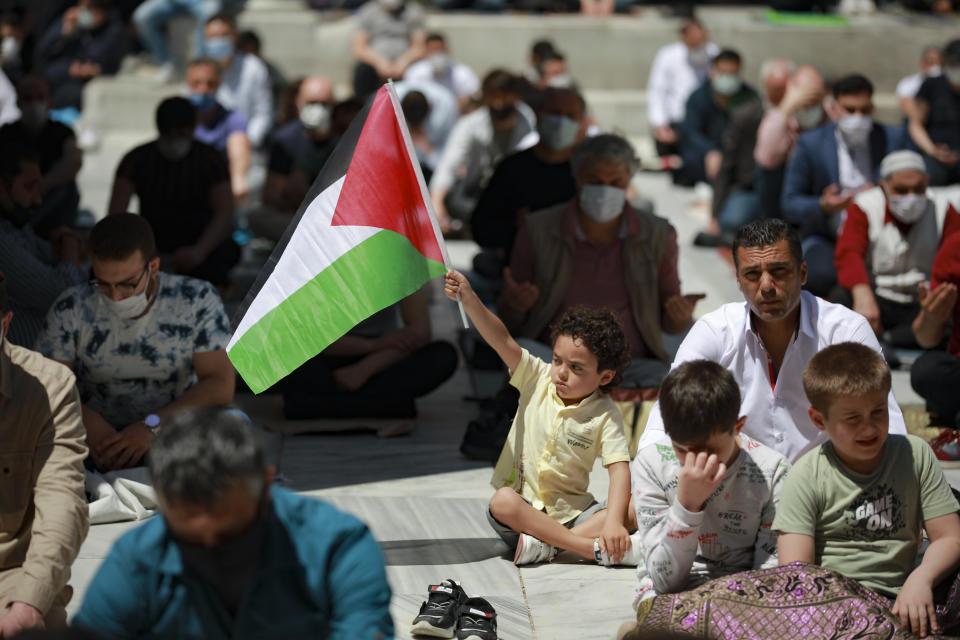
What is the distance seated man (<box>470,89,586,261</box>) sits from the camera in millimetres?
8148

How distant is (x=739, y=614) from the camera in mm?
3850

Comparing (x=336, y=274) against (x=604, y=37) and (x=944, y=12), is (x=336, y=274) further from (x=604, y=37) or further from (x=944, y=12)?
(x=944, y=12)

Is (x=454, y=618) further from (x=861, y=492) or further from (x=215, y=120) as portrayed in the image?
(x=215, y=120)

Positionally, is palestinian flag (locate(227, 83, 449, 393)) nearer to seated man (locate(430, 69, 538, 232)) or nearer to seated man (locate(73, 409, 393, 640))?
seated man (locate(73, 409, 393, 640))

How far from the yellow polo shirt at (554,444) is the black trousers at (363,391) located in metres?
1.93

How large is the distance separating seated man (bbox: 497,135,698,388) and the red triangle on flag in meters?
1.60

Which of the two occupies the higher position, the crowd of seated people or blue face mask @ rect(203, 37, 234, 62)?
the crowd of seated people

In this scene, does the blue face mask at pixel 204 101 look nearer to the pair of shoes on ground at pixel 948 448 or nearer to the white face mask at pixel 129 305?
the white face mask at pixel 129 305

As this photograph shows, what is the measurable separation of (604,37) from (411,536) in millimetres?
12687

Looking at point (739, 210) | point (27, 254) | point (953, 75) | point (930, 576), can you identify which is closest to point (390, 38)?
point (739, 210)

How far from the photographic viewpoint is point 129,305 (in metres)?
5.35

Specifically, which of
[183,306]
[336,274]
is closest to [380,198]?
[336,274]

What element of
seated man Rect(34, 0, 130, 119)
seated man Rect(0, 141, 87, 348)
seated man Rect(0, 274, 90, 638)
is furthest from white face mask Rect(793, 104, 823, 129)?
seated man Rect(34, 0, 130, 119)

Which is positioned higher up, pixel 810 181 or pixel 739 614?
pixel 739 614
